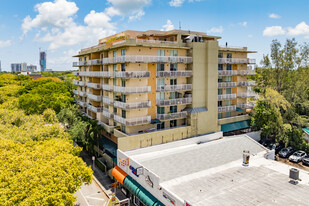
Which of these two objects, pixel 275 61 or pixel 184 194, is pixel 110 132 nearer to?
pixel 184 194

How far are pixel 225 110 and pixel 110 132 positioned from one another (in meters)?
23.5

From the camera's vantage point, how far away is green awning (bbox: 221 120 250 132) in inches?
1769

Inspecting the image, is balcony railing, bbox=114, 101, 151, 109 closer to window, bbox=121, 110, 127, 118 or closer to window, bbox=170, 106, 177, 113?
window, bbox=121, 110, 127, 118

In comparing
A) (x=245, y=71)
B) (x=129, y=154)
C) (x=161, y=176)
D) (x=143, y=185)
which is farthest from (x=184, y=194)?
(x=245, y=71)

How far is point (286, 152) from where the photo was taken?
42188mm

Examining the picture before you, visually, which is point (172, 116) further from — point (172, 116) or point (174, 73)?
point (174, 73)

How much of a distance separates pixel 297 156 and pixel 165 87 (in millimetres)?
27792

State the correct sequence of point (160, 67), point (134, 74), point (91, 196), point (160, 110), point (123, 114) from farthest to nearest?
point (160, 110)
point (160, 67)
point (123, 114)
point (134, 74)
point (91, 196)

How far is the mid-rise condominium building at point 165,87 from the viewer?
3475 centimetres

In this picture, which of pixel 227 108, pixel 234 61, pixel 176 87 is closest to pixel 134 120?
pixel 176 87

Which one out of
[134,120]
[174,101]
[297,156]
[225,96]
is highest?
[225,96]

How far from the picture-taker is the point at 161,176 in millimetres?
25109

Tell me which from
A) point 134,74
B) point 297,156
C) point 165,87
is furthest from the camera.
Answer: point 297,156

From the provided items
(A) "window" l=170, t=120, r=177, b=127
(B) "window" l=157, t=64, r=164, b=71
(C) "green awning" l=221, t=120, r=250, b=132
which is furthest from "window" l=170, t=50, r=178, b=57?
(C) "green awning" l=221, t=120, r=250, b=132
